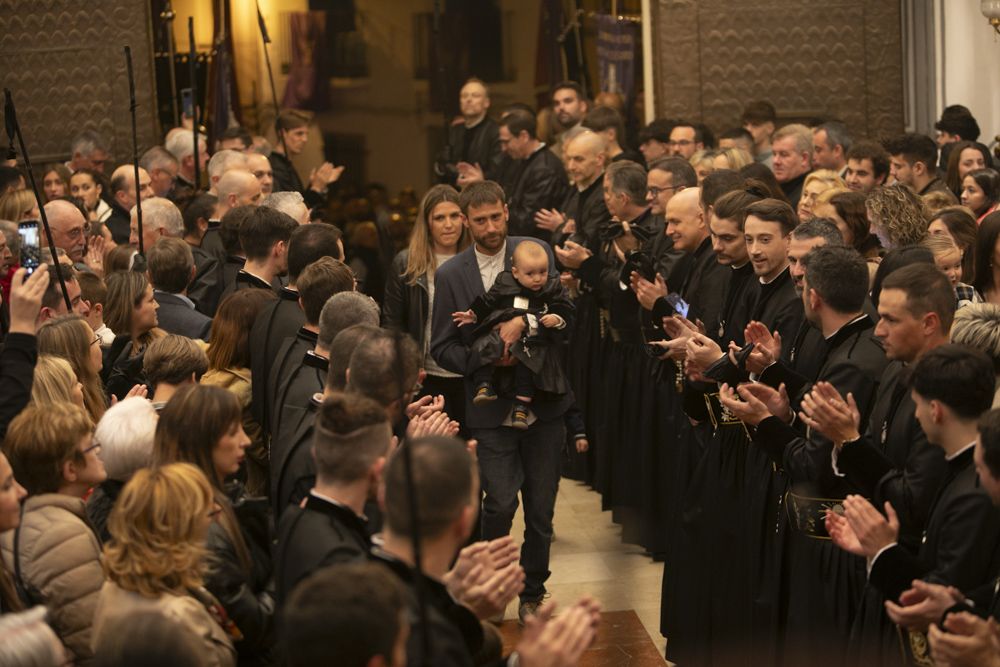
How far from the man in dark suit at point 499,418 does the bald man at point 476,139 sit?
5.76m

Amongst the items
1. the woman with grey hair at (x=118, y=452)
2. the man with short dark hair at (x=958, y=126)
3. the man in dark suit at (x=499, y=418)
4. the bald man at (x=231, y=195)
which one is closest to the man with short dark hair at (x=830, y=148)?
the man with short dark hair at (x=958, y=126)

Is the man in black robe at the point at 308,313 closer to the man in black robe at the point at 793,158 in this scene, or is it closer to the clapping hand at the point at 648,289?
the clapping hand at the point at 648,289

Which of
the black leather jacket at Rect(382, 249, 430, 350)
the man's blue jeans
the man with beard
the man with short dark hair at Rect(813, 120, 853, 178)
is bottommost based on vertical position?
the man's blue jeans

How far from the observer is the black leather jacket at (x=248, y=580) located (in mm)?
4324

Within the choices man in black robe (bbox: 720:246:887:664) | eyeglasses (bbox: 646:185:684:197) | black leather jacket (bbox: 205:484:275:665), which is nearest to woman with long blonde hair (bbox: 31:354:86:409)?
black leather jacket (bbox: 205:484:275:665)

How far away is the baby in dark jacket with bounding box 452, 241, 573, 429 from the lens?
7270 millimetres

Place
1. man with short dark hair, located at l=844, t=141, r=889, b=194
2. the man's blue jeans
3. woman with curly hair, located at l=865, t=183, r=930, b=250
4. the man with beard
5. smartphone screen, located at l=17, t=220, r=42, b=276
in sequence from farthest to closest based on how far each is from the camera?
the man with beard
man with short dark hair, located at l=844, t=141, r=889, b=194
the man's blue jeans
smartphone screen, located at l=17, t=220, r=42, b=276
woman with curly hair, located at l=865, t=183, r=930, b=250

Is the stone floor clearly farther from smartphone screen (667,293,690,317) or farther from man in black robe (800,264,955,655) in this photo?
man in black robe (800,264,955,655)

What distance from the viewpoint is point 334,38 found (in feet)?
61.6

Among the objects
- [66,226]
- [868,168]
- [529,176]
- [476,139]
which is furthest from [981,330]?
[476,139]

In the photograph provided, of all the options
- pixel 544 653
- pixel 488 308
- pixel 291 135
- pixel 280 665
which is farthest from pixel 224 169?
pixel 544 653

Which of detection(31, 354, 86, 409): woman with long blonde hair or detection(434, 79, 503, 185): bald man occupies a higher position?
detection(434, 79, 503, 185): bald man

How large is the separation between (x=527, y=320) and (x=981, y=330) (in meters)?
2.75

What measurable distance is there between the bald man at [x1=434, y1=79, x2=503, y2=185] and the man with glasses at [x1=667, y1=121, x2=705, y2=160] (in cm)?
195
